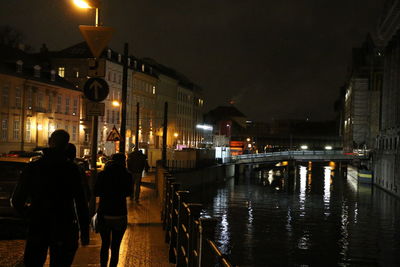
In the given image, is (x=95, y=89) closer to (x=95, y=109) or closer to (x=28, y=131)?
(x=95, y=109)

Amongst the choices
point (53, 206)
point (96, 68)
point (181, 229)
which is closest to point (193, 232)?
point (181, 229)

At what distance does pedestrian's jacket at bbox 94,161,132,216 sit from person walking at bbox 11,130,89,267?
2.52m

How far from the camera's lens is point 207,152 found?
3063 inches

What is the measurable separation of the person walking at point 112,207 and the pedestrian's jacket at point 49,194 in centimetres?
253

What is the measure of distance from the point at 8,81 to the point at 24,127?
15.1 feet

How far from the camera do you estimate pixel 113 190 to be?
859 cm

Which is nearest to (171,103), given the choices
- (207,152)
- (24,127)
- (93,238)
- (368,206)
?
(207,152)

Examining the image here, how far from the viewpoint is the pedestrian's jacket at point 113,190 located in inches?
337

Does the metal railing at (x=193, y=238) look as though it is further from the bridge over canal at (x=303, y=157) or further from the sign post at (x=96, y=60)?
the bridge over canal at (x=303, y=157)

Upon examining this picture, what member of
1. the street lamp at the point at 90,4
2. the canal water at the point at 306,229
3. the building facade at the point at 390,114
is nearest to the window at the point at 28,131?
the canal water at the point at 306,229

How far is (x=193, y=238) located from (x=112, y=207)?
1.40 meters

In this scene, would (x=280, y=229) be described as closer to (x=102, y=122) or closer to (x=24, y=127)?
(x=24, y=127)

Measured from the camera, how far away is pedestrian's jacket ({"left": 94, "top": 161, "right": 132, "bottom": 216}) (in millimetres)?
8562

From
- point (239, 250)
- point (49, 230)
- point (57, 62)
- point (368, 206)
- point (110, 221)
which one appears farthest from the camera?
point (57, 62)
